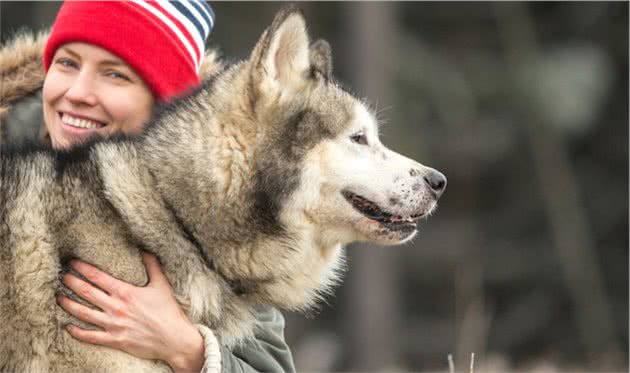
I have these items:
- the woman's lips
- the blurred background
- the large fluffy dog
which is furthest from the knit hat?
the blurred background

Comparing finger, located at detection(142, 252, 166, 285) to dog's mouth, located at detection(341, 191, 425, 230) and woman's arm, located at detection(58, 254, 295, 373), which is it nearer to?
woman's arm, located at detection(58, 254, 295, 373)

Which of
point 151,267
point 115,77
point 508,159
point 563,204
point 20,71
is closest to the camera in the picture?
point 151,267

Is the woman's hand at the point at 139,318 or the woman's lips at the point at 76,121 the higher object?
the woman's lips at the point at 76,121

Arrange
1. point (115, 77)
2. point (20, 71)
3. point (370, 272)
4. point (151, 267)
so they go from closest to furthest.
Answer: point (151, 267) < point (115, 77) < point (20, 71) < point (370, 272)

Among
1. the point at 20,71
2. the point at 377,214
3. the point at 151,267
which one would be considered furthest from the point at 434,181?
the point at 20,71

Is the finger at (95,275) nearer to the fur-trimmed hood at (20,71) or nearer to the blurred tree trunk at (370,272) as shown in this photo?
the fur-trimmed hood at (20,71)

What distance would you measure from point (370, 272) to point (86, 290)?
27.9 feet

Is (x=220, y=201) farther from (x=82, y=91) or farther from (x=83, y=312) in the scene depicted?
(x=82, y=91)

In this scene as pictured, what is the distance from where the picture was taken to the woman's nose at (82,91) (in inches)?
156

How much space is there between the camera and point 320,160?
11.9 feet

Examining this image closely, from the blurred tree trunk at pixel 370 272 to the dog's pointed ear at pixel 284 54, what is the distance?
25.0ft

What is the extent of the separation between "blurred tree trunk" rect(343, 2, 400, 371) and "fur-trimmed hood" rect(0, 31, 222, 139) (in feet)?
22.7

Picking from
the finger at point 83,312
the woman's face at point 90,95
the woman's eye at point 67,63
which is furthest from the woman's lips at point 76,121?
the finger at point 83,312

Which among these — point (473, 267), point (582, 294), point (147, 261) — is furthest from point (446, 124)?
point (147, 261)
